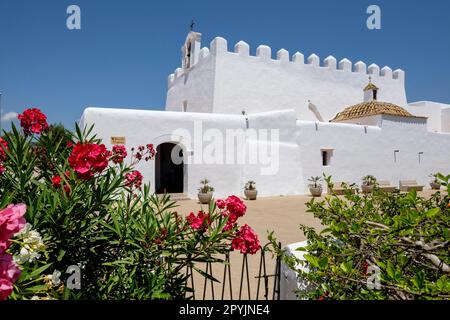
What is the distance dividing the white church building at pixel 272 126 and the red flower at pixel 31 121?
322 inches

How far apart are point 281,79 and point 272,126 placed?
492cm

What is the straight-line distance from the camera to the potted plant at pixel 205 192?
11.7m

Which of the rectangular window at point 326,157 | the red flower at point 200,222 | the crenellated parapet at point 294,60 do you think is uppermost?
the crenellated parapet at point 294,60

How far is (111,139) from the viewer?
1105 cm

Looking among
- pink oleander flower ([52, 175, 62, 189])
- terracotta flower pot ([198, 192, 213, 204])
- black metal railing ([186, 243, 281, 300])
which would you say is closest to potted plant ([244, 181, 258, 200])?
terracotta flower pot ([198, 192, 213, 204])

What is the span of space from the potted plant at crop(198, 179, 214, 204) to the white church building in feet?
1.09

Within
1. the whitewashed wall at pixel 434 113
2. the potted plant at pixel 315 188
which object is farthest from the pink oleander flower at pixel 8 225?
the whitewashed wall at pixel 434 113

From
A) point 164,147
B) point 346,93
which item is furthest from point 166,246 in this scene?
point 346,93

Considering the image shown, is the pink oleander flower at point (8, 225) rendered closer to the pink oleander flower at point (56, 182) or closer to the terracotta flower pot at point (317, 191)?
the pink oleander flower at point (56, 182)

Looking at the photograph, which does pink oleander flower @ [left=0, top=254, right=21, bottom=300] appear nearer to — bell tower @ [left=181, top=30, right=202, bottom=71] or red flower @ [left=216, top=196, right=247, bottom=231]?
red flower @ [left=216, top=196, right=247, bottom=231]

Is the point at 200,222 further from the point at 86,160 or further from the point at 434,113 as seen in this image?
the point at 434,113

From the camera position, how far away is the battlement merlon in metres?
15.9
